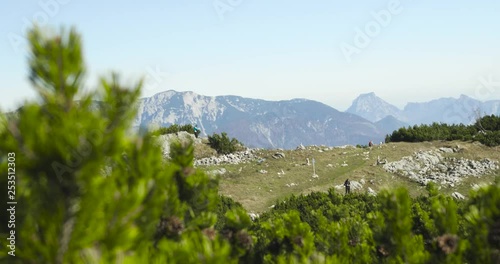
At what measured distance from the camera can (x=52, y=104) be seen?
147 inches

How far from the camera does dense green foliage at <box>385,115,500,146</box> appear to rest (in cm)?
3932

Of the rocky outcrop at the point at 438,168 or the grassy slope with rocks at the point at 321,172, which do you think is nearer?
the grassy slope with rocks at the point at 321,172

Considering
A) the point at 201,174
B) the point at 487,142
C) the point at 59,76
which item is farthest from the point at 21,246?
the point at 487,142

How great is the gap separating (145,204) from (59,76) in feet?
5.12

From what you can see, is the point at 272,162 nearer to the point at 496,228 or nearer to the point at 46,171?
the point at 496,228

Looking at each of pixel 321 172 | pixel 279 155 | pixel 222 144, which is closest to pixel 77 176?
pixel 321 172

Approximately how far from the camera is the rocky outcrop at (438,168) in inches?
1227

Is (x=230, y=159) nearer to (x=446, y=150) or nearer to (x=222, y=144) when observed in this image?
(x=222, y=144)

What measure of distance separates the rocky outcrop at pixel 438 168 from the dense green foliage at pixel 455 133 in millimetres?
6023

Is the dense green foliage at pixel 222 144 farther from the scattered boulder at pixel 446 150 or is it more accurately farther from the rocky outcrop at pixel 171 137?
the scattered boulder at pixel 446 150

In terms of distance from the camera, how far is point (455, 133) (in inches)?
1672

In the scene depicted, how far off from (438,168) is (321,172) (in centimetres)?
1033

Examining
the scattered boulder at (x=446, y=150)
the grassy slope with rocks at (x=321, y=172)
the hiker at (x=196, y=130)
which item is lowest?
the grassy slope with rocks at (x=321, y=172)

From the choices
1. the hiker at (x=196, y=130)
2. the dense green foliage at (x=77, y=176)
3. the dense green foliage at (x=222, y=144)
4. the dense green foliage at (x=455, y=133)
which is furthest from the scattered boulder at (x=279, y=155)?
the dense green foliage at (x=77, y=176)
